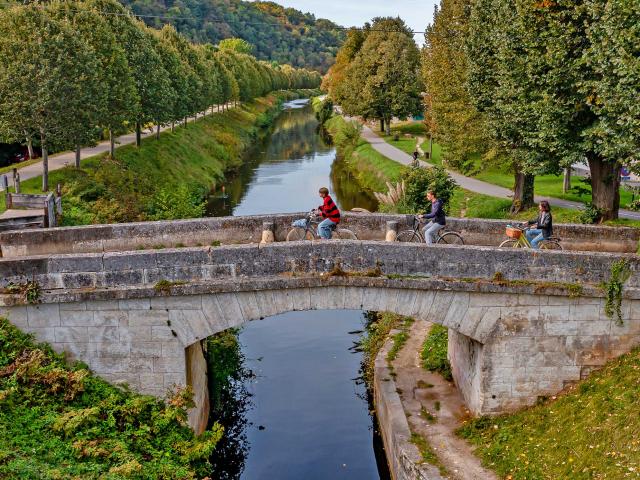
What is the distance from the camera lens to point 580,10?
20125mm

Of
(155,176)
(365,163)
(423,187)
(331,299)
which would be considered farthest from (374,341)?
(365,163)

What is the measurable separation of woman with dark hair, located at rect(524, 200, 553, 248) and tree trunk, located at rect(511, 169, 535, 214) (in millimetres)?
13254

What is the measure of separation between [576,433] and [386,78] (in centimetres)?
5757

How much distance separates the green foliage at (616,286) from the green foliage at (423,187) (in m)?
13.3

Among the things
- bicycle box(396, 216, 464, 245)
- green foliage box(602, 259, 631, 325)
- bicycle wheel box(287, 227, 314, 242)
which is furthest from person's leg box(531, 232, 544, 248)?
bicycle wheel box(287, 227, 314, 242)

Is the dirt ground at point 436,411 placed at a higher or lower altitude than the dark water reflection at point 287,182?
lower

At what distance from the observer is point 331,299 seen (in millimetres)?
14430

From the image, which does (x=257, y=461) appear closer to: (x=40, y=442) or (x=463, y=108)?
(x=40, y=442)

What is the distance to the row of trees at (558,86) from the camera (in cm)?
1697

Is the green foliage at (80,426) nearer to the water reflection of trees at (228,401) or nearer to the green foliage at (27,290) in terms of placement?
the green foliage at (27,290)

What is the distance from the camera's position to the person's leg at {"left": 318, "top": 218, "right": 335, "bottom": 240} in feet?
56.0

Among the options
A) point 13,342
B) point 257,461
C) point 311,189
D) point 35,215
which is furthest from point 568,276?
point 311,189

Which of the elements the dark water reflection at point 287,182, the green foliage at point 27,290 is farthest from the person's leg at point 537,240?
the dark water reflection at point 287,182

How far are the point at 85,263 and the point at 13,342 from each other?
6.76 ft
